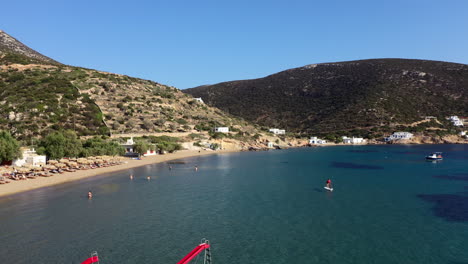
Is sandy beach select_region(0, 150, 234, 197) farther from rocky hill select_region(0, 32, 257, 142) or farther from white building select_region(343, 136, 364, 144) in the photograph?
white building select_region(343, 136, 364, 144)

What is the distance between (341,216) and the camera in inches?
1193

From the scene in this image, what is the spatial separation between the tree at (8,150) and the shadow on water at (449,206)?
6200 centimetres

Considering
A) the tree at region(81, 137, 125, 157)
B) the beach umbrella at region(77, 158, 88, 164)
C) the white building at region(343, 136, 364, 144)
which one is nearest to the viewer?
the beach umbrella at region(77, 158, 88, 164)

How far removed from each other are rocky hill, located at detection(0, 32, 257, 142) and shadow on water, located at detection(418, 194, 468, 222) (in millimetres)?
90310

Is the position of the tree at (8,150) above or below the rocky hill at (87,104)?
below

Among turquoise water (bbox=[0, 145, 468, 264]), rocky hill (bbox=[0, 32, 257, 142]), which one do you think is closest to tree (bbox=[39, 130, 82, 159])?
turquoise water (bbox=[0, 145, 468, 264])

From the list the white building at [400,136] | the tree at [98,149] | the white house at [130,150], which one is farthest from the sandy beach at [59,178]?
the white building at [400,136]

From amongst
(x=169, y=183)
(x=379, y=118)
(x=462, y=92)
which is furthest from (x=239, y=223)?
(x=462, y=92)

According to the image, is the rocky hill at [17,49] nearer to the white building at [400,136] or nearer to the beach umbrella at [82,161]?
the beach umbrella at [82,161]

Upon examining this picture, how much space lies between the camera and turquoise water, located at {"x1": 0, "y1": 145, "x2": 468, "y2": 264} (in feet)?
70.0

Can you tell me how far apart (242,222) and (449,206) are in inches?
917

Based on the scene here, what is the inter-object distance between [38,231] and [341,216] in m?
27.0

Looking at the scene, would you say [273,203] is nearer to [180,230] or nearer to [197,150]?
[180,230]

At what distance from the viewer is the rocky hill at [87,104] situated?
314ft
